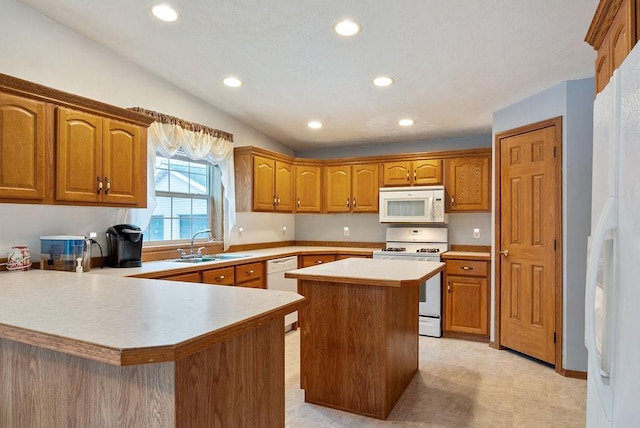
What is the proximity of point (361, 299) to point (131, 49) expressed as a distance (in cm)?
262

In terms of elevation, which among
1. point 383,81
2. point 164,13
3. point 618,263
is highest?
point 164,13

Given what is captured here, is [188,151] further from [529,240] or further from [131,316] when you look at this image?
[529,240]

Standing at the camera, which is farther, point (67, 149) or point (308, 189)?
point (308, 189)

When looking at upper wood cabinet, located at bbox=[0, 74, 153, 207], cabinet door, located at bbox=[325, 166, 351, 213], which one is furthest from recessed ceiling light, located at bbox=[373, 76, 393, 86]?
upper wood cabinet, located at bbox=[0, 74, 153, 207]

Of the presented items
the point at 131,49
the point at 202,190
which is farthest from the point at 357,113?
the point at 131,49

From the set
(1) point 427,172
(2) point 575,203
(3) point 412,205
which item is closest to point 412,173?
(1) point 427,172

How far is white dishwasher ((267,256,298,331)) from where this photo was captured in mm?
4094

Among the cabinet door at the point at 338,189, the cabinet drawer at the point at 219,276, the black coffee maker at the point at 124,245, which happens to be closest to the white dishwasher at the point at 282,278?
the cabinet drawer at the point at 219,276

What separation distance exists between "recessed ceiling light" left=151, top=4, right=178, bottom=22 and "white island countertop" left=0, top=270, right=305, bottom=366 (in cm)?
177

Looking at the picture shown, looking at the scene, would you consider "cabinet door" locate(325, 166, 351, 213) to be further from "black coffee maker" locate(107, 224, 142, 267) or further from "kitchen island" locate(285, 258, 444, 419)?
"black coffee maker" locate(107, 224, 142, 267)

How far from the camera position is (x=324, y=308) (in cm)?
258

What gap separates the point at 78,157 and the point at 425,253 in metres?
3.31

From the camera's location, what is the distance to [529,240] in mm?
3443

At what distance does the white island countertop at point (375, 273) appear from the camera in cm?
227
